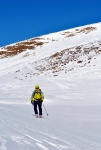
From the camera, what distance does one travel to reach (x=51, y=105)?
20.8m

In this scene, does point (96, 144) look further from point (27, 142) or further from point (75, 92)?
point (75, 92)

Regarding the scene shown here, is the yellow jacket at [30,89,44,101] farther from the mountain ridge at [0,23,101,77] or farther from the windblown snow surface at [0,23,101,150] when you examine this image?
the mountain ridge at [0,23,101,77]

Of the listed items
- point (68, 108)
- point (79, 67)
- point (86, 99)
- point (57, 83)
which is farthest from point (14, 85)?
point (68, 108)

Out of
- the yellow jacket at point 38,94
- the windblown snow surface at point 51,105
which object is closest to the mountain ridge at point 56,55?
the windblown snow surface at point 51,105

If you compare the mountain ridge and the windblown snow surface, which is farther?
the mountain ridge

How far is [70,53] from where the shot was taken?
43812mm

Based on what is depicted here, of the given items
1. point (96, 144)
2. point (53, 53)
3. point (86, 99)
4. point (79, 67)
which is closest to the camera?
point (96, 144)

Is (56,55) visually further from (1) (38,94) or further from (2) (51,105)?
(1) (38,94)

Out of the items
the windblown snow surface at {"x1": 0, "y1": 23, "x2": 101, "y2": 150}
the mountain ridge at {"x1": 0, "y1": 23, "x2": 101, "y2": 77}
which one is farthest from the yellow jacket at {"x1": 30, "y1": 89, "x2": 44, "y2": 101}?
the mountain ridge at {"x1": 0, "y1": 23, "x2": 101, "y2": 77}

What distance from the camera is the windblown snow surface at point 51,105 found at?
8.20m

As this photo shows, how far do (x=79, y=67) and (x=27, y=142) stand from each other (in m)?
27.8

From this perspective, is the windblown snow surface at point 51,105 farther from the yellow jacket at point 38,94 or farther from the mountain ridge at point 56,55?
the yellow jacket at point 38,94

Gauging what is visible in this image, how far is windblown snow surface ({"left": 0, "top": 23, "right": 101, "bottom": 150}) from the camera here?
323 inches

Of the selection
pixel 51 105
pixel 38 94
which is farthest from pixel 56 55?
pixel 38 94
